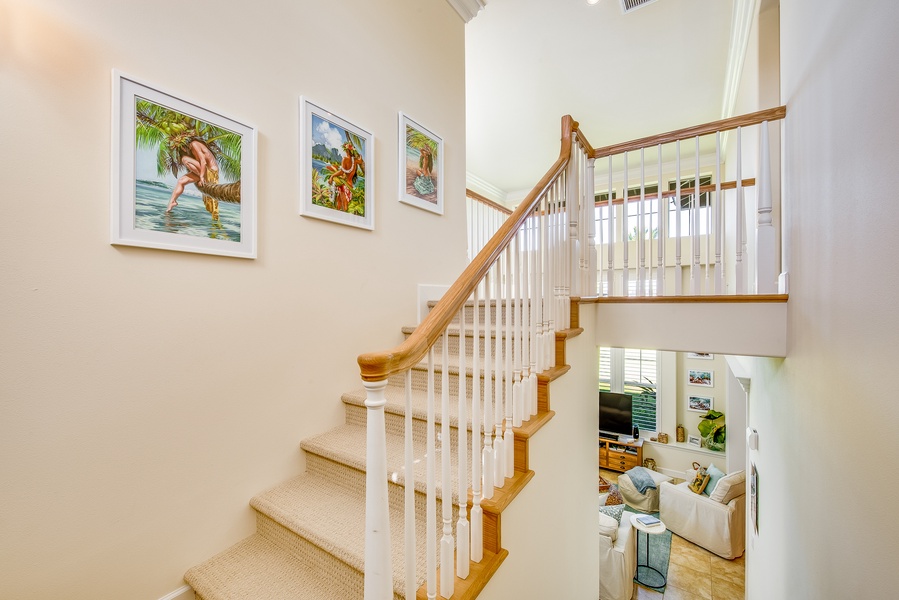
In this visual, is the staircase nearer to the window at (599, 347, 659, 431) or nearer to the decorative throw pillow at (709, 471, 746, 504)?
the decorative throw pillow at (709, 471, 746, 504)

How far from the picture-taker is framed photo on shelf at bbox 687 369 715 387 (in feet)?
21.0

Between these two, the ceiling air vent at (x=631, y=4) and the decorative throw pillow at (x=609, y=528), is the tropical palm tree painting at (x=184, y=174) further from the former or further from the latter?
the decorative throw pillow at (x=609, y=528)

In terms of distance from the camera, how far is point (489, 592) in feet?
4.14

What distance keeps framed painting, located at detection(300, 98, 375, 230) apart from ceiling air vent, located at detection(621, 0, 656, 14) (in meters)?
2.45

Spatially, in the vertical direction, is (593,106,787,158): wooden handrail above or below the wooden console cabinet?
above

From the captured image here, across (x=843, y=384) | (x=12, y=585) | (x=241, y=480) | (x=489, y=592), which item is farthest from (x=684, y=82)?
(x=12, y=585)

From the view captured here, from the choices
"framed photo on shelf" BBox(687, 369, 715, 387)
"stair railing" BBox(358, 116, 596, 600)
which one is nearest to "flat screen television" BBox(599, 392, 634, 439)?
"framed photo on shelf" BBox(687, 369, 715, 387)

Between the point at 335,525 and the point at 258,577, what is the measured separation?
33 centimetres

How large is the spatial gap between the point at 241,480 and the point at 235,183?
4.22 ft

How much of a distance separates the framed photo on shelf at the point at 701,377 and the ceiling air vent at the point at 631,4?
5.64 meters

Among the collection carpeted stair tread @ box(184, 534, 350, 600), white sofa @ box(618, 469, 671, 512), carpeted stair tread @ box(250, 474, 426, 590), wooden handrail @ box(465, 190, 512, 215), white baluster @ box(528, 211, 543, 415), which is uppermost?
wooden handrail @ box(465, 190, 512, 215)

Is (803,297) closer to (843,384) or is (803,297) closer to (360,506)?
(843,384)

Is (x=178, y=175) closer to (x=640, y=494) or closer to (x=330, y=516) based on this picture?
(x=330, y=516)

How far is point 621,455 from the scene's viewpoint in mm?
7020
